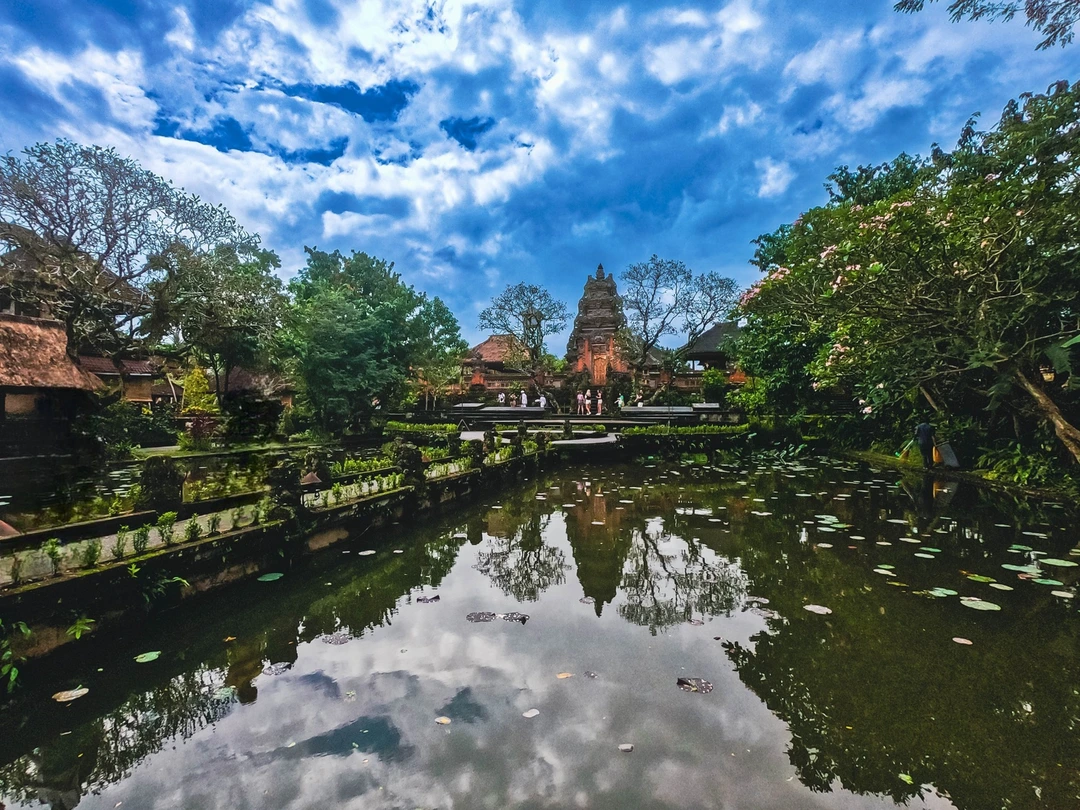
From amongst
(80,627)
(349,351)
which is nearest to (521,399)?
(349,351)

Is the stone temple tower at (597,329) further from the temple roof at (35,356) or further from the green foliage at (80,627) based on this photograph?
the green foliage at (80,627)

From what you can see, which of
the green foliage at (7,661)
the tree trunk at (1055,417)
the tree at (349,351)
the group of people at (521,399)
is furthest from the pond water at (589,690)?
the group of people at (521,399)

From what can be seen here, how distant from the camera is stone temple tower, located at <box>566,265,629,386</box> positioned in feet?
107

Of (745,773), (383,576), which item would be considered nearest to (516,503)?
(383,576)

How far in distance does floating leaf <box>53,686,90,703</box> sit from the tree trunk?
13.5 m

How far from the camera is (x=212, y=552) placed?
4.57 metres

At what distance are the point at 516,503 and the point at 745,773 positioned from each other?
7.11m

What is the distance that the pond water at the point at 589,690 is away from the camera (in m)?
2.42

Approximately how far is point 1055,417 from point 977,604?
7513 millimetres

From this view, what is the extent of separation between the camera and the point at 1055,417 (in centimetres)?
912

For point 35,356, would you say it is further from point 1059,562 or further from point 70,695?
point 1059,562

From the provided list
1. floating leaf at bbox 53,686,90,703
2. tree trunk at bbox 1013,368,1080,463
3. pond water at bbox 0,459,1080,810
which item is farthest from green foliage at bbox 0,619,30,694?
tree trunk at bbox 1013,368,1080,463

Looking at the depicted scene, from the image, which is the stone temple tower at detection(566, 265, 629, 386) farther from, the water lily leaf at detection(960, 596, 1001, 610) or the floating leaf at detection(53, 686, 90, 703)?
the floating leaf at detection(53, 686, 90, 703)

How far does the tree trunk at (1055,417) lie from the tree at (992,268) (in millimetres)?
21
